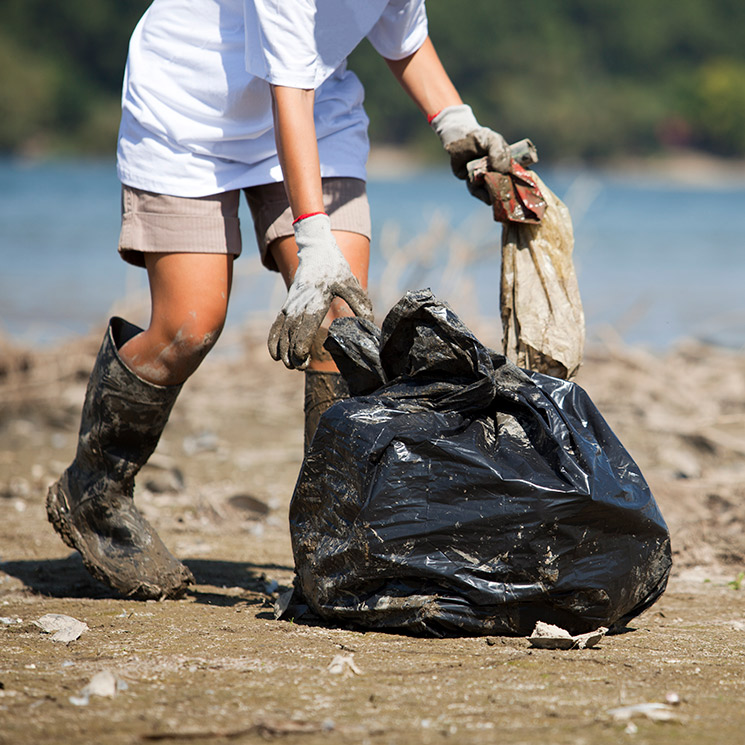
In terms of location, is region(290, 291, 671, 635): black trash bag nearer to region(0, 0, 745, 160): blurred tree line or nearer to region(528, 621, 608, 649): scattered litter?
region(528, 621, 608, 649): scattered litter

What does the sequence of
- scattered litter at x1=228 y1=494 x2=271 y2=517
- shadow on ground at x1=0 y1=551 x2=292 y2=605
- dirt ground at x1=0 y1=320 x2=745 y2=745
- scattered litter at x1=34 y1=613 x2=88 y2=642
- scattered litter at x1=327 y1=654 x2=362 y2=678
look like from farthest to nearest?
1. scattered litter at x1=228 y1=494 x2=271 y2=517
2. shadow on ground at x1=0 y1=551 x2=292 y2=605
3. scattered litter at x1=34 y1=613 x2=88 y2=642
4. scattered litter at x1=327 y1=654 x2=362 y2=678
5. dirt ground at x1=0 y1=320 x2=745 y2=745

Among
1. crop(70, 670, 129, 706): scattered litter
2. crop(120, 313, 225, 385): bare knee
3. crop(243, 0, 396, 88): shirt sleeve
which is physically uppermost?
crop(243, 0, 396, 88): shirt sleeve

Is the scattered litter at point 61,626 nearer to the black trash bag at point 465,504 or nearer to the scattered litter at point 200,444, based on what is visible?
the black trash bag at point 465,504

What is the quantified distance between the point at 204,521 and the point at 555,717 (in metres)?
1.93

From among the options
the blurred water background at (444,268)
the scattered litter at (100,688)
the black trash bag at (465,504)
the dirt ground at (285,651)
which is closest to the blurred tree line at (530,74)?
the blurred water background at (444,268)

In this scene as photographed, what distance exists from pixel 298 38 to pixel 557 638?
51.5 inches

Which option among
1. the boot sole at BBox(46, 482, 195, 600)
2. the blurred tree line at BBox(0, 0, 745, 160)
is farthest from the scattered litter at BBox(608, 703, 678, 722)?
the blurred tree line at BBox(0, 0, 745, 160)

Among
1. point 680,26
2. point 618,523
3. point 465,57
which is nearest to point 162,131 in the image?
point 618,523

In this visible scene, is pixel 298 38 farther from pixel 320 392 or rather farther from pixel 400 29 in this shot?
pixel 320 392

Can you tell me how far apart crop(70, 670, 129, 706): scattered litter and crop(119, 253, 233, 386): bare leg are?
2.96ft

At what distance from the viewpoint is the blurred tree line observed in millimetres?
45156

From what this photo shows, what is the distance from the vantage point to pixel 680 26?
2562 inches

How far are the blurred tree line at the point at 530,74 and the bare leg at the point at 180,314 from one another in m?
39.1

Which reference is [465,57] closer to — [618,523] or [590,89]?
[590,89]
